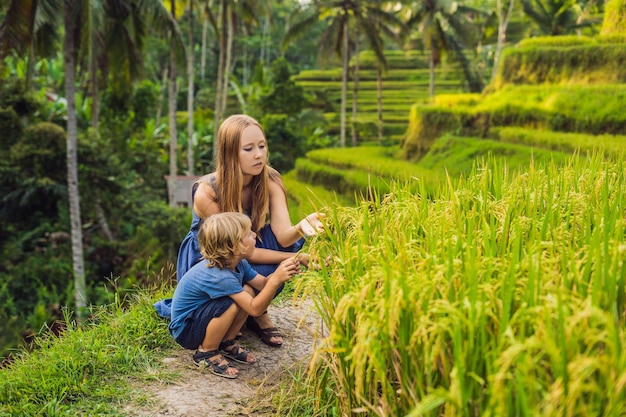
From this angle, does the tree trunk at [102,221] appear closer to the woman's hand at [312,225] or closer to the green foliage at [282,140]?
the green foliage at [282,140]

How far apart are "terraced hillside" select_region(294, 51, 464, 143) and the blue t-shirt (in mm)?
25134

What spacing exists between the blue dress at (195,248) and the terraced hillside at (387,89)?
24.8 metres

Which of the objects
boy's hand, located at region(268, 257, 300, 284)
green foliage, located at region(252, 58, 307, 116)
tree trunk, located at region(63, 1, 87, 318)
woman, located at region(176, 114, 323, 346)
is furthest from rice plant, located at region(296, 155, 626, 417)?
green foliage, located at region(252, 58, 307, 116)

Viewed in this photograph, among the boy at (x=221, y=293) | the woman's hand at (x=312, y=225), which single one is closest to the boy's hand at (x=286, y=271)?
the boy at (x=221, y=293)

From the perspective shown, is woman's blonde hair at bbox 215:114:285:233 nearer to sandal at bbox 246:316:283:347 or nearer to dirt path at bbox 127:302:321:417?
sandal at bbox 246:316:283:347

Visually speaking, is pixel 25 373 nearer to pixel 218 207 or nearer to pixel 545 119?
pixel 218 207

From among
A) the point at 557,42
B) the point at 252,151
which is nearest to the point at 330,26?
the point at 557,42

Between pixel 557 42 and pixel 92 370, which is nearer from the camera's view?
pixel 92 370

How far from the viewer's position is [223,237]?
2.93 meters

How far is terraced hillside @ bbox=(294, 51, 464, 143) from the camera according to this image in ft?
98.0

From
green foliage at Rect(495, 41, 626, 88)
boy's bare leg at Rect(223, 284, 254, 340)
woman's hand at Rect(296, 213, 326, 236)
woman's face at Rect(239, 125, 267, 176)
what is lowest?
boy's bare leg at Rect(223, 284, 254, 340)

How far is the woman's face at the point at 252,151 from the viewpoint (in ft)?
10.6

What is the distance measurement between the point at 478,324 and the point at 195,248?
6.01 ft

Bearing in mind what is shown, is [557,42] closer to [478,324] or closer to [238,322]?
[238,322]
